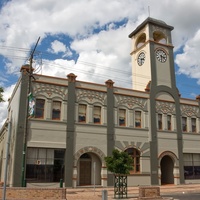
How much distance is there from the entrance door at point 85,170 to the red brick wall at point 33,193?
1194 cm

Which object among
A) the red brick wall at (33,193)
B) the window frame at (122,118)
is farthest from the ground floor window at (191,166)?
the red brick wall at (33,193)

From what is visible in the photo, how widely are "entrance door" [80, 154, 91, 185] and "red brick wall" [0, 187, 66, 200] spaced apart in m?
11.9

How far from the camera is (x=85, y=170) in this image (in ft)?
92.3

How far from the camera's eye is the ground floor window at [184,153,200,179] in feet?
109

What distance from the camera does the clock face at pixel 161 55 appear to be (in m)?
35.0

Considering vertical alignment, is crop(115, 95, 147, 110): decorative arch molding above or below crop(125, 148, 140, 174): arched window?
above

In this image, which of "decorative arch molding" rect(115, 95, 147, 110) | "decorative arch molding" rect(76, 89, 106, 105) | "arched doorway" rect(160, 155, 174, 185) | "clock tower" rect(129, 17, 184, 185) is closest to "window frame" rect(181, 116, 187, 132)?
"clock tower" rect(129, 17, 184, 185)

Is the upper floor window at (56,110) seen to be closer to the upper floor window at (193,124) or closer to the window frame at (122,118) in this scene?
the window frame at (122,118)

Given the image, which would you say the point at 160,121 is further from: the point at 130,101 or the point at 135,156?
the point at 135,156

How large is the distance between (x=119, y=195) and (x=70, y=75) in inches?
532

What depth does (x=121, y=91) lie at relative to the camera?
1220 inches

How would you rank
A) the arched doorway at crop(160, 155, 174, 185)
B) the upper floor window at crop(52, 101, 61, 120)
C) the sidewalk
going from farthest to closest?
the arched doorway at crop(160, 155, 174, 185)
the upper floor window at crop(52, 101, 61, 120)
the sidewalk

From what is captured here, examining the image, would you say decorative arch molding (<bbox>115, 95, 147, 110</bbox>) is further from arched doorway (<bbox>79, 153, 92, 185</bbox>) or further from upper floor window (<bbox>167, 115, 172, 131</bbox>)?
arched doorway (<bbox>79, 153, 92, 185</bbox>)

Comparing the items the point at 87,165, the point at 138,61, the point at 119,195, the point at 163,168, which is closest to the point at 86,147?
the point at 87,165
